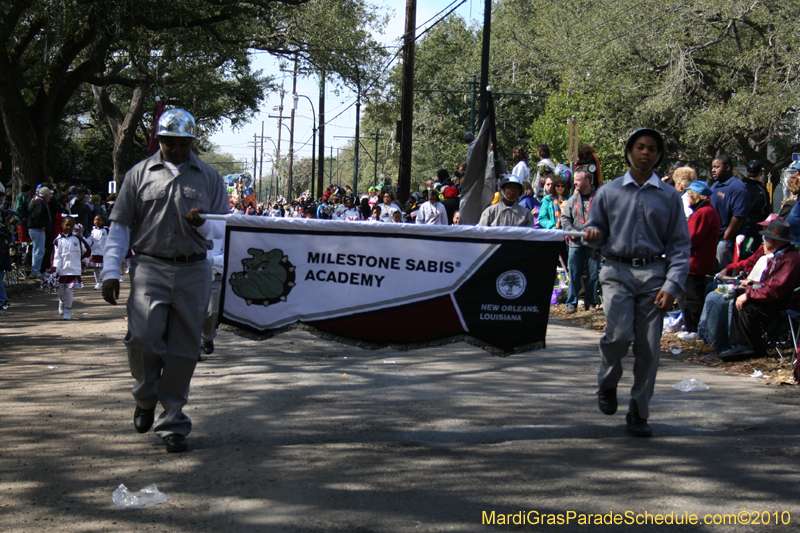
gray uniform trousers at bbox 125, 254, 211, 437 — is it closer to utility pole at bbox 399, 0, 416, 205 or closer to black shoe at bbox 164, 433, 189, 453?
black shoe at bbox 164, 433, 189, 453

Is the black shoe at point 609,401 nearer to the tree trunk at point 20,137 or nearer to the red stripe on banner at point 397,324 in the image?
the red stripe on banner at point 397,324

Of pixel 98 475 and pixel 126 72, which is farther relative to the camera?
pixel 126 72

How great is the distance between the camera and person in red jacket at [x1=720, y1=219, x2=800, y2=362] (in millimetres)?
7852

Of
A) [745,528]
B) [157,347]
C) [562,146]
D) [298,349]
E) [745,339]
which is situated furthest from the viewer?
[562,146]

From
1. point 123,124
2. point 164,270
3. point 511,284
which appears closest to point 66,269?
point 164,270

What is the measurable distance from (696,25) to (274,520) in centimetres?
2935

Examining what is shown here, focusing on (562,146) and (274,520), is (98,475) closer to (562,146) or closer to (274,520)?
(274,520)

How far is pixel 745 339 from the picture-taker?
27.2ft

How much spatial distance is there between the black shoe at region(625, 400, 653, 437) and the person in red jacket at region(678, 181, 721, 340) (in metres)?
4.06

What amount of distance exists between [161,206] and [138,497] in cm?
199

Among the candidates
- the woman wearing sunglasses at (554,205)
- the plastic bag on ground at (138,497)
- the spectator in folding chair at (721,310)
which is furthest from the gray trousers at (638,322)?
the woman wearing sunglasses at (554,205)

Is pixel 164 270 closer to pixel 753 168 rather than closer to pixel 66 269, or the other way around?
pixel 66 269

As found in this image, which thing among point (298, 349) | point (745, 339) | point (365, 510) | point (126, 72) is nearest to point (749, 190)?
point (745, 339)

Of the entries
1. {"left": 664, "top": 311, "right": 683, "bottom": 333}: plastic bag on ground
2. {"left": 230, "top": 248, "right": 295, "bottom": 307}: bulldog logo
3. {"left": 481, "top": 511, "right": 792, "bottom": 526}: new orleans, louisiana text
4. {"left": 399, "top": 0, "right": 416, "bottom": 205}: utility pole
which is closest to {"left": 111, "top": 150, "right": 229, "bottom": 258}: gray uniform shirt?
{"left": 230, "top": 248, "right": 295, "bottom": 307}: bulldog logo
